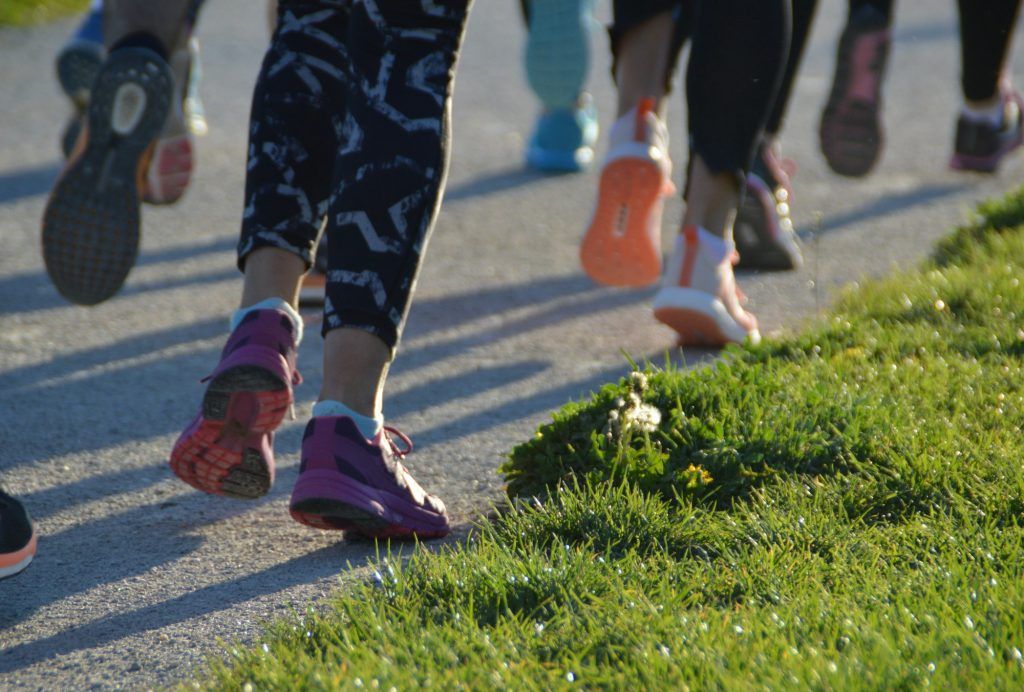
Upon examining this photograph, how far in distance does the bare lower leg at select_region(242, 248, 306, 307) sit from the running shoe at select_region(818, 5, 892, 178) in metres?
2.51

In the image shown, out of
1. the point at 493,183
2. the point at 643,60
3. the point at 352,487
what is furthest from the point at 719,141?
the point at 493,183

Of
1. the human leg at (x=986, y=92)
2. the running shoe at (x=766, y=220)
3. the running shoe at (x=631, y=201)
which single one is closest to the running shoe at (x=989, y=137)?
the human leg at (x=986, y=92)

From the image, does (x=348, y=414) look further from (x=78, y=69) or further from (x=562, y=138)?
(x=562, y=138)

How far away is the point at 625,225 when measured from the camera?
3266 mm

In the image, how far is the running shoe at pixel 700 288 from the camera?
9.87 ft

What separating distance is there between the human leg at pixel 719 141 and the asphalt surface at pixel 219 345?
8.0 inches

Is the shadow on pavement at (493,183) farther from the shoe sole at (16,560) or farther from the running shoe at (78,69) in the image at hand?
the shoe sole at (16,560)

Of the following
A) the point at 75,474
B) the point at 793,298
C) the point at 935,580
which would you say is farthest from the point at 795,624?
the point at 793,298

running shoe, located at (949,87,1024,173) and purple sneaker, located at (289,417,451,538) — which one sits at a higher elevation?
running shoe, located at (949,87,1024,173)

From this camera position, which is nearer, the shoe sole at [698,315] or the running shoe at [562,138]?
the shoe sole at [698,315]

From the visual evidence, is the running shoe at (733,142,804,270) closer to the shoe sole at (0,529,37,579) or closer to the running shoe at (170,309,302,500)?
the running shoe at (170,309,302,500)

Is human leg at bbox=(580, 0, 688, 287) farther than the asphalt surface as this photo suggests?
Yes

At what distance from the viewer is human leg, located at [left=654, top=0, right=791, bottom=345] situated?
2.93 metres

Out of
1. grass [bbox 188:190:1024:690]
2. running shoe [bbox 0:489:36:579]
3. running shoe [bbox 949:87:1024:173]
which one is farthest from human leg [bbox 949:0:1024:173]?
running shoe [bbox 0:489:36:579]
